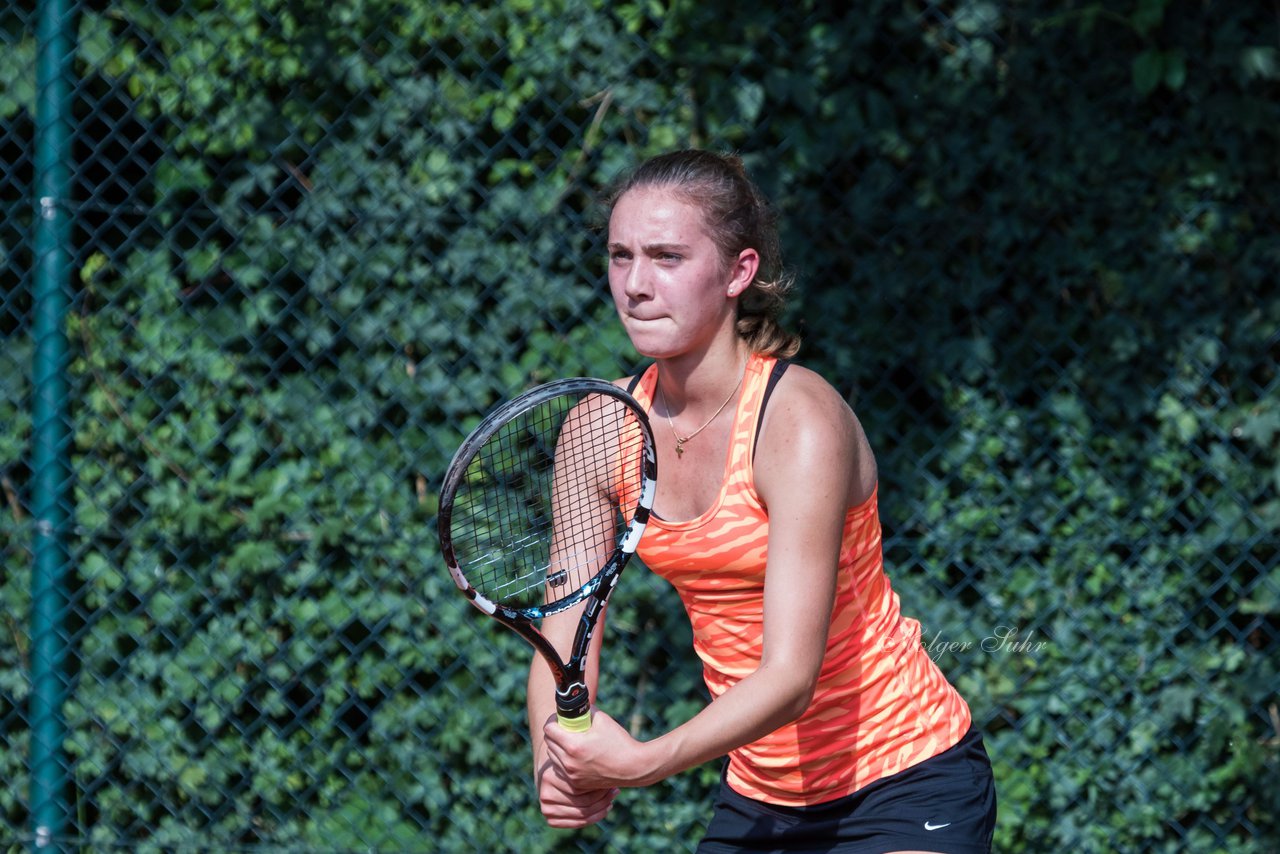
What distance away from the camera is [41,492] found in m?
3.65

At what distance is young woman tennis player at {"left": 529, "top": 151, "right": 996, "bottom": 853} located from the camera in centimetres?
187

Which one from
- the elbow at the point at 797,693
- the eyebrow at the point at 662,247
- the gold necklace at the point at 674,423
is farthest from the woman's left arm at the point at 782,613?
the eyebrow at the point at 662,247

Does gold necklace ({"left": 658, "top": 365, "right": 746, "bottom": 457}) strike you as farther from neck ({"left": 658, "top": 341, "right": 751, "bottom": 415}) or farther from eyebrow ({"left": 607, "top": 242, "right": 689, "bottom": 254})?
eyebrow ({"left": 607, "top": 242, "right": 689, "bottom": 254})

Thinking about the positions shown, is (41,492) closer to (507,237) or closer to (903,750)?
(507,237)

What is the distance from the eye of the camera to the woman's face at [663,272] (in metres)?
1.96

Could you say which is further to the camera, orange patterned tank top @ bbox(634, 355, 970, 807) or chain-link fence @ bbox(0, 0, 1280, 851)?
chain-link fence @ bbox(0, 0, 1280, 851)

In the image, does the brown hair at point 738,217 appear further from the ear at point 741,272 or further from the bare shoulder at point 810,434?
the bare shoulder at point 810,434

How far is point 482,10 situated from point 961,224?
1.40 metres

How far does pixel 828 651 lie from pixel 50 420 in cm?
252

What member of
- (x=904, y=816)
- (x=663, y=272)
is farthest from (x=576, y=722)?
(x=663, y=272)

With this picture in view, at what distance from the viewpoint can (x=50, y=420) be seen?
3.66 m

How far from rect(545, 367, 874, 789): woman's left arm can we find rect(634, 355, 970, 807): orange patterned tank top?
8 cm

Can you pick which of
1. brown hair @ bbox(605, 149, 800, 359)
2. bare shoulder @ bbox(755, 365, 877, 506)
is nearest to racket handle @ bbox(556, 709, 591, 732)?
bare shoulder @ bbox(755, 365, 877, 506)

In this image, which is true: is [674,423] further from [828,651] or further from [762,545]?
[828,651]
